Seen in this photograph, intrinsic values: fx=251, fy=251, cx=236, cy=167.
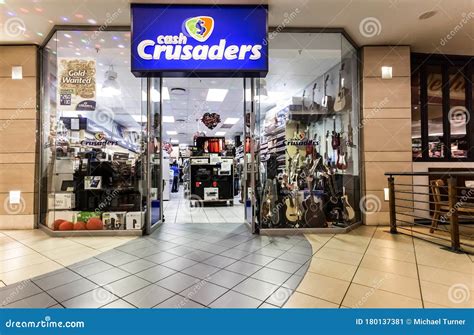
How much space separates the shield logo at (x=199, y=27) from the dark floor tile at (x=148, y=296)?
3.04 meters

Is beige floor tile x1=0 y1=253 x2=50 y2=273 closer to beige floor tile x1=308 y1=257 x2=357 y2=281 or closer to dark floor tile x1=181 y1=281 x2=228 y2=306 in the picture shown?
dark floor tile x1=181 y1=281 x2=228 y2=306

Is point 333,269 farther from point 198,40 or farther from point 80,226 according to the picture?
point 80,226

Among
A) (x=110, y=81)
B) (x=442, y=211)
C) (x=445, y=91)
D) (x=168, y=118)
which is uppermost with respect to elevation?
(x=168, y=118)

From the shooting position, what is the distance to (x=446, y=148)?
197 inches

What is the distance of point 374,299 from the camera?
2043 millimetres

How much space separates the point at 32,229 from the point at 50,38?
10.9 ft

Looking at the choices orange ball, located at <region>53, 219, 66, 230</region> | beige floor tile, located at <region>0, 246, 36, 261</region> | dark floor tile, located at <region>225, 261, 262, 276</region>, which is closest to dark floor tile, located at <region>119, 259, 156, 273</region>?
dark floor tile, located at <region>225, 261, 262, 276</region>

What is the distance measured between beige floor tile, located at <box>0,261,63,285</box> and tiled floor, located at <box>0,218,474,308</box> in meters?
0.06

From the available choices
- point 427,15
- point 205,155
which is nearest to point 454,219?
point 427,15

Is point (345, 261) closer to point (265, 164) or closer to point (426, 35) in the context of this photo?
point (265, 164)

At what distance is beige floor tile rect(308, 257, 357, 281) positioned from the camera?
2477mm

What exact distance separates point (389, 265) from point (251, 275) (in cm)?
154

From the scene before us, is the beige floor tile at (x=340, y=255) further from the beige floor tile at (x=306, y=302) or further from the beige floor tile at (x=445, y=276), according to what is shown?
the beige floor tile at (x=306, y=302)

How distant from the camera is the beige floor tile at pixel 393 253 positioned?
9.66ft
